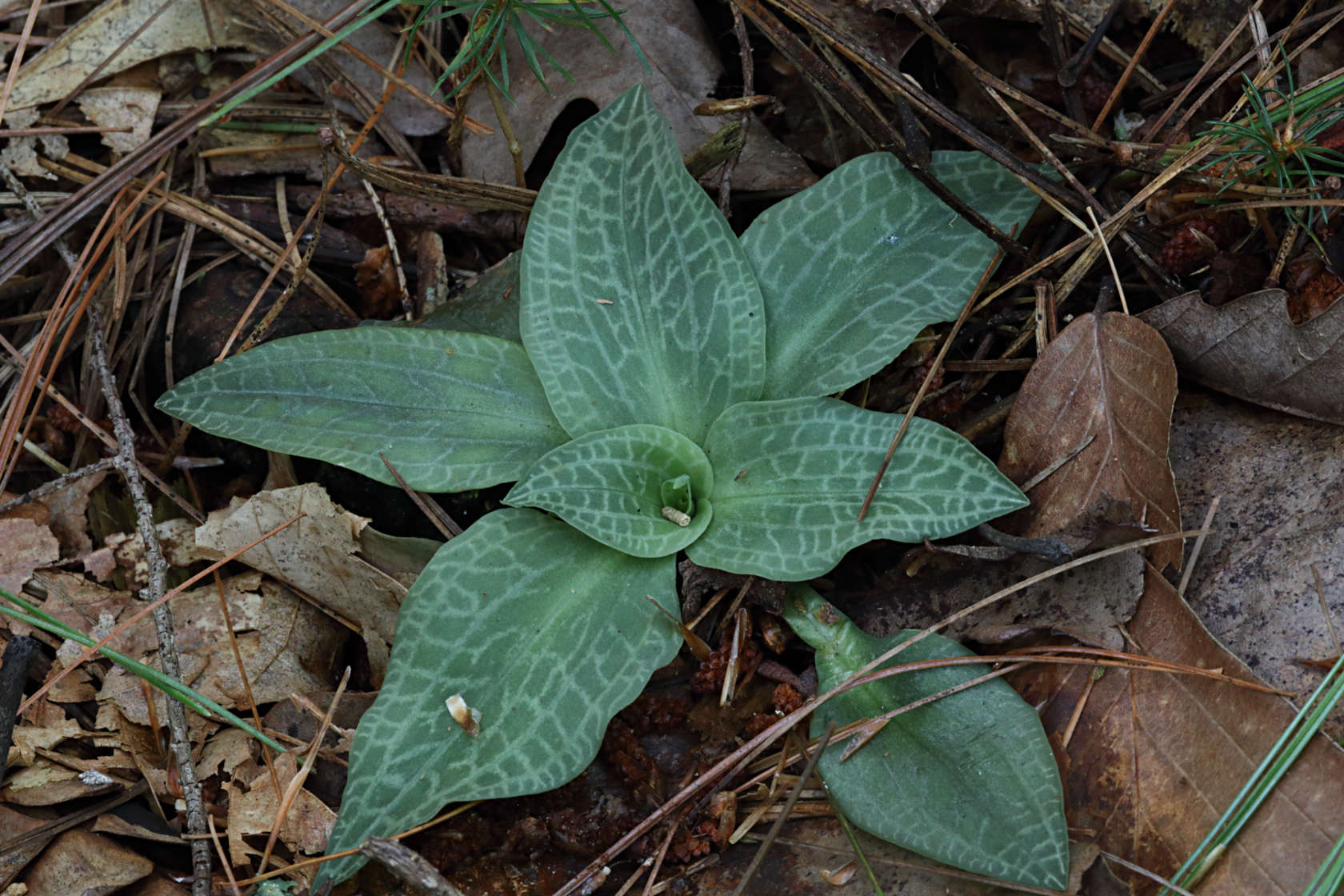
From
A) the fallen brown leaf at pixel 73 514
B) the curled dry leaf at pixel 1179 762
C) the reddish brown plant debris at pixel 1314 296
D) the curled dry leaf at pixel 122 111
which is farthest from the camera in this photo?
the curled dry leaf at pixel 122 111

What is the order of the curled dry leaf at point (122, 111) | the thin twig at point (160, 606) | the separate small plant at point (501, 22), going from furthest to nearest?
the curled dry leaf at point (122, 111) < the separate small plant at point (501, 22) < the thin twig at point (160, 606)

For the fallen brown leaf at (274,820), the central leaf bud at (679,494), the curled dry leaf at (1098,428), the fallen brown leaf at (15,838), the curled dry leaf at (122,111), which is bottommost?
the fallen brown leaf at (274,820)

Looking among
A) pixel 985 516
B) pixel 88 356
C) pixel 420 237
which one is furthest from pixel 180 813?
pixel 985 516

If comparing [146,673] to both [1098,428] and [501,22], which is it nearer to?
[501,22]

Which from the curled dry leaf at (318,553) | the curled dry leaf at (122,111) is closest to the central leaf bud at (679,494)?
the curled dry leaf at (318,553)

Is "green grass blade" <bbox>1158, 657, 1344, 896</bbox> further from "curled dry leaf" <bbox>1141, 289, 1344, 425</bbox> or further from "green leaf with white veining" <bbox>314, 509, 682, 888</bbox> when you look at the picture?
"green leaf with white veining" <bbox>314, 509, 682, 888</bbox>

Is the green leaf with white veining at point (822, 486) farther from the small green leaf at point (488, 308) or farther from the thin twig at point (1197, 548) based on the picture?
the small green leaf at point (488, 308)
